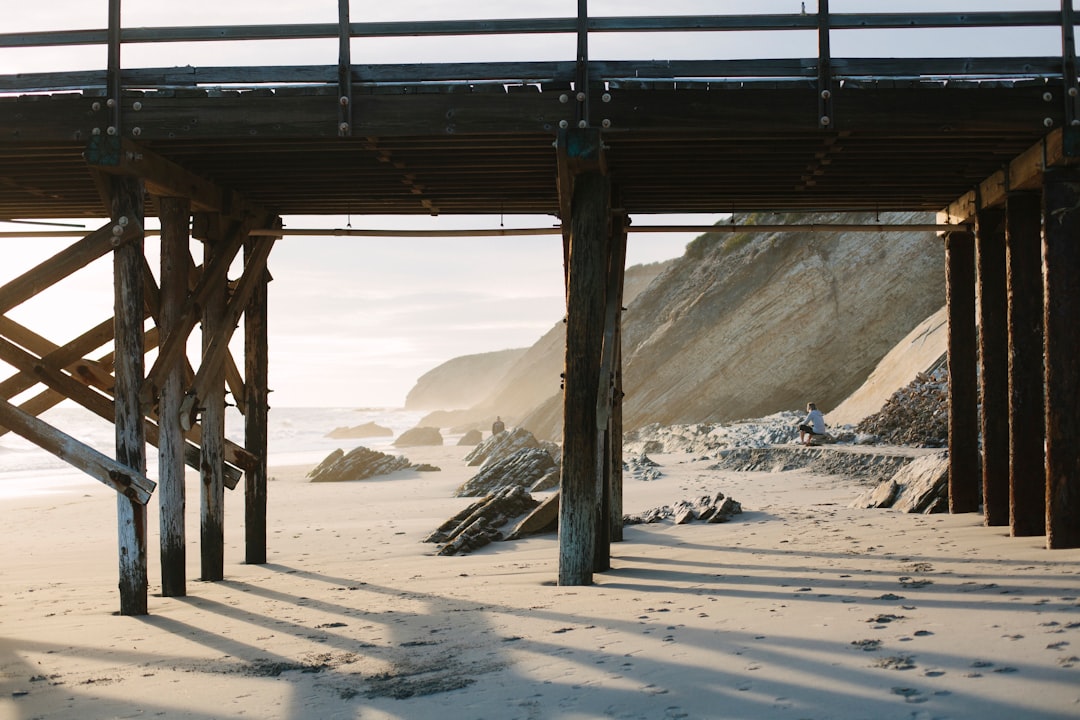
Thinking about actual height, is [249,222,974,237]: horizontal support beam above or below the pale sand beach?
above

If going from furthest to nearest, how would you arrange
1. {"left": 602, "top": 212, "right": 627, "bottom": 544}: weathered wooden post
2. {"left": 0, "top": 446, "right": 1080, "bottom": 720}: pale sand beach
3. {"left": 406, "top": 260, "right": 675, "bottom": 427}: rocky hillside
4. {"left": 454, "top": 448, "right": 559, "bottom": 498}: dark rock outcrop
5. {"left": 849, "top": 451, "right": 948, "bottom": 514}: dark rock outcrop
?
{"left": 406, "top": 260, "right": 675, "bottom": 427}: rocky hillside < {"left": 454, "top": 448, "right": 559, "bottom": 498}: dark rock outcrop < {"left": 849, "top": 451, "right": 948, "bottom": 514}: dark rock outcrop < {"left": 602, "top": 212, "right": 627, "bottom": 544}: weathered wooden post < {"left": 0, "top": 446, "right": 1080, "bottom": 720}: pale sand beach

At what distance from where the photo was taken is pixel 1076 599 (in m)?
6.27

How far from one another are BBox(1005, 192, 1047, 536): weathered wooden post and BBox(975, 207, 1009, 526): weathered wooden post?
1047 mm

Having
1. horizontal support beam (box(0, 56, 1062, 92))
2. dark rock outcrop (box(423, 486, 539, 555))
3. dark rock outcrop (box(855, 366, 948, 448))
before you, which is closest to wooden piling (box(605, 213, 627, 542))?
dark rock outcrop (box(423, 486, 539, 555))

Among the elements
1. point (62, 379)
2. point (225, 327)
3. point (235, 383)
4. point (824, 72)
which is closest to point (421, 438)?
point (235, 383)

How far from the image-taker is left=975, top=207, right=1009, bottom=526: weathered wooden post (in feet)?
33.6

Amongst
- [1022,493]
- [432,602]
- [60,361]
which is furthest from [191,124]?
[1022,493]

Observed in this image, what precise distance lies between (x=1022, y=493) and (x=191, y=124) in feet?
24.7

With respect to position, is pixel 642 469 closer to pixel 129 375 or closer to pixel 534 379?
pixel 129 375

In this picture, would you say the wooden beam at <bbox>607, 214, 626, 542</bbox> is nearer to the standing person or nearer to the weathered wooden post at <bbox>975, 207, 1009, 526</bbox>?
the weathered wooden post at <bbox>975, 207, 1009, 526</bbox>

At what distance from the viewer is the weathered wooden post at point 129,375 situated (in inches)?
319

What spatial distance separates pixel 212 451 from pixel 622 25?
554 cm

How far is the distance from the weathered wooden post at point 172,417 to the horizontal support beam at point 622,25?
178 cm

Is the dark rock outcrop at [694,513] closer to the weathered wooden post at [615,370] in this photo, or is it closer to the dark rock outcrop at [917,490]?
the weathered wooden post at [615,370]
